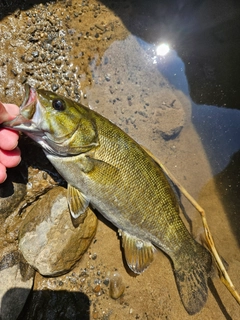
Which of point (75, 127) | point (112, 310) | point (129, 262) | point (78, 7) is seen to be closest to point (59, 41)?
point (78, 7)

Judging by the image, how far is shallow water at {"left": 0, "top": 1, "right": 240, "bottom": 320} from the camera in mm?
3972

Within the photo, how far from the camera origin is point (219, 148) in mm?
4508

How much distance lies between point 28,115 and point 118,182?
1.19 metres

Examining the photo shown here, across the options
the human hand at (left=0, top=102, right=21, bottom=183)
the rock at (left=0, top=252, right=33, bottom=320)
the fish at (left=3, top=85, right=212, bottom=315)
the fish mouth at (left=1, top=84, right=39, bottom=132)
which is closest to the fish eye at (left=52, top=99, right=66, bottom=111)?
the fish at (left=3, top=85, right=212, bottom=315)

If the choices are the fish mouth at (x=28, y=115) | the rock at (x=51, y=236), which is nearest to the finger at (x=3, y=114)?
the fish mouth at (x=28, y=115)

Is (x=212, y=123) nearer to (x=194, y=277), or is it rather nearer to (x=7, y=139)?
(x=194, y=277)

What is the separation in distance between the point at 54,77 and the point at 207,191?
106 inches

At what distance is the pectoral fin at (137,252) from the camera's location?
375cm

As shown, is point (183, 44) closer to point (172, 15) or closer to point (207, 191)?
point (172, 15)

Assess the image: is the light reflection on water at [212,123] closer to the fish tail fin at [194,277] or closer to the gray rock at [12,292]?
the fish tail fin at [194,277]

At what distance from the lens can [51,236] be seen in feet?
11.8

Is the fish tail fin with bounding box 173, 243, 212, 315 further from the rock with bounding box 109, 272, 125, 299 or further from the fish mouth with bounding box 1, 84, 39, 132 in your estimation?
the fish mouth with bounding box 1, 84, 39, 132

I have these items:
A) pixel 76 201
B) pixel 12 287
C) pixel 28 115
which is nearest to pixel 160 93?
pixel 76 201

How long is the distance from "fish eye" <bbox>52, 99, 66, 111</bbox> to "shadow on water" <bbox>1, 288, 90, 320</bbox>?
2212 mm
